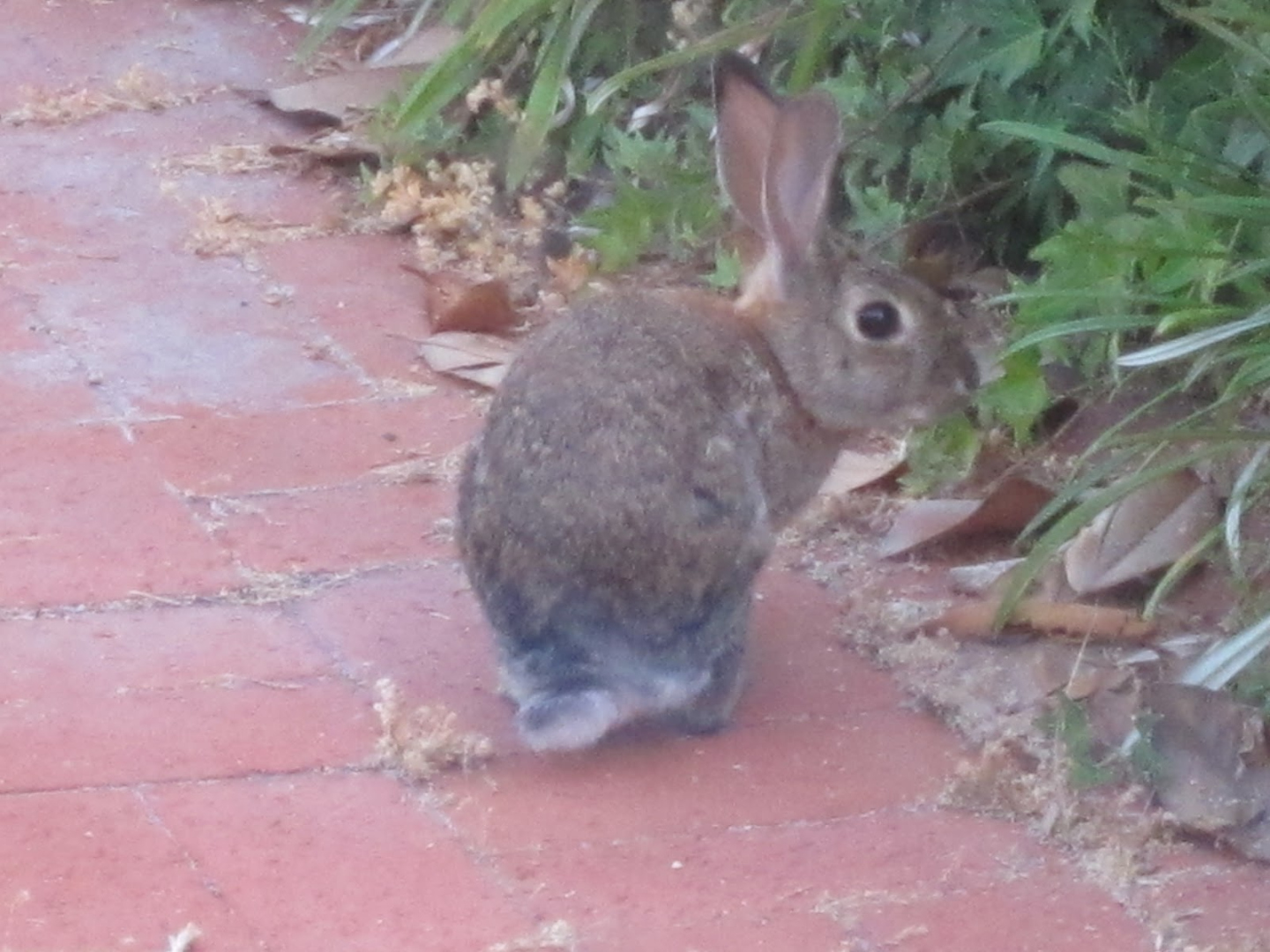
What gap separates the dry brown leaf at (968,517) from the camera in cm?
422

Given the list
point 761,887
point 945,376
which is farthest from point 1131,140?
point 761,887

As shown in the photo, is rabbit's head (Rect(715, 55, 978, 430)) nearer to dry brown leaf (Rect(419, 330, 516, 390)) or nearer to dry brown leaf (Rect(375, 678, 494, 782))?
dry brown leaf (Rect(419, 330, 516, 390))

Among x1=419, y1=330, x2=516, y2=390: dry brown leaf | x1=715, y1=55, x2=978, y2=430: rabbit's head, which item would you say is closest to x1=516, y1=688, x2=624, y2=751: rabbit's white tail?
x1=715, y1=55, x2=978, y2=430: rabbit's head

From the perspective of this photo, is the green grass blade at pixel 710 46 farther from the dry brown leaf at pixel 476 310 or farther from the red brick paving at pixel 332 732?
the red brick paving at pixel 332 732

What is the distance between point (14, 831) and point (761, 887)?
0.97 m

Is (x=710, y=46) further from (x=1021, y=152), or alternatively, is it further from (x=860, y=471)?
(x=860, y=471)

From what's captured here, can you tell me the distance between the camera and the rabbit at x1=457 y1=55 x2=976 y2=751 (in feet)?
11.5

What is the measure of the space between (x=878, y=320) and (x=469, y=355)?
1.01 m

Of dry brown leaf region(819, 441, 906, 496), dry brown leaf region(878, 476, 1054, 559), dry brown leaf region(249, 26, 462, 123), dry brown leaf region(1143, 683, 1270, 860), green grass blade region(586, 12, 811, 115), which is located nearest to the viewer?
dry brown leaf region(1143, 683, 1270, 860)

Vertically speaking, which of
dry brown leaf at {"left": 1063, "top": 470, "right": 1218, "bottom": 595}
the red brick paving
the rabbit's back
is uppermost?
the rabbit's back

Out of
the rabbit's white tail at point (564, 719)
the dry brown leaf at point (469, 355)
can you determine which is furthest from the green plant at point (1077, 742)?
the dry brown leaf at point (469, 355)

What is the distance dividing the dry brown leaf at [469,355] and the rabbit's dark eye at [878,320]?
875 millimetres

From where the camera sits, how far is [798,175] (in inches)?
159

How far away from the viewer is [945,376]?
4.20 m
